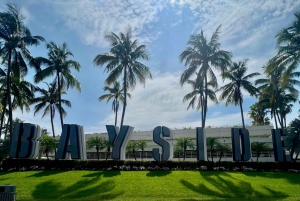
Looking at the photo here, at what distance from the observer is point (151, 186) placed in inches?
647

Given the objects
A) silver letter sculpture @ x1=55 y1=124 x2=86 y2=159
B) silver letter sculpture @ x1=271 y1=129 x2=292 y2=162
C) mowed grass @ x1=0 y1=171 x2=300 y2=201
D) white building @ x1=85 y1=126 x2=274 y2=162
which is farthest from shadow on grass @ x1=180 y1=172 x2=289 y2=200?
white building @ x1=85 y1=126 x2=274 y2=162

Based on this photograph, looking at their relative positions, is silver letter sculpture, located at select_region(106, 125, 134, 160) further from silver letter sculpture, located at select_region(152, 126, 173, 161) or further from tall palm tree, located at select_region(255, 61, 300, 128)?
tall palm tree, located at select_region(255, 61, 300, 128)

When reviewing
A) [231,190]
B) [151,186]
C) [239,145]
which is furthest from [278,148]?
[151,186]

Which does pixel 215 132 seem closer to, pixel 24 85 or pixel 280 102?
pixel 280 102

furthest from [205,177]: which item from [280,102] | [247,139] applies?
[280,102]

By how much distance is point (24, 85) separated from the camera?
33688mm

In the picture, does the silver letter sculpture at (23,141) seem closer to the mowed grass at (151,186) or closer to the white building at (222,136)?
the mowed grass at (151,186)

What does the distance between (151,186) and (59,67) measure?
21.7 metres

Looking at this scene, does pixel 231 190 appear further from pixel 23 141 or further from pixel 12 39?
pixel 12 39

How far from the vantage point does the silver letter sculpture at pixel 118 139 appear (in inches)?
911

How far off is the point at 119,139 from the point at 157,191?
29.0 feet

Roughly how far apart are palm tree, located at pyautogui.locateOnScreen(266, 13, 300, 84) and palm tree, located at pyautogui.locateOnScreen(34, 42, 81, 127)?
74.8 feet

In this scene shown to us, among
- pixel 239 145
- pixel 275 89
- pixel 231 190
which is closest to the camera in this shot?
pixel 231 190

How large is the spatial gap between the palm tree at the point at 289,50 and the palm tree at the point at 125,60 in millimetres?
14019
